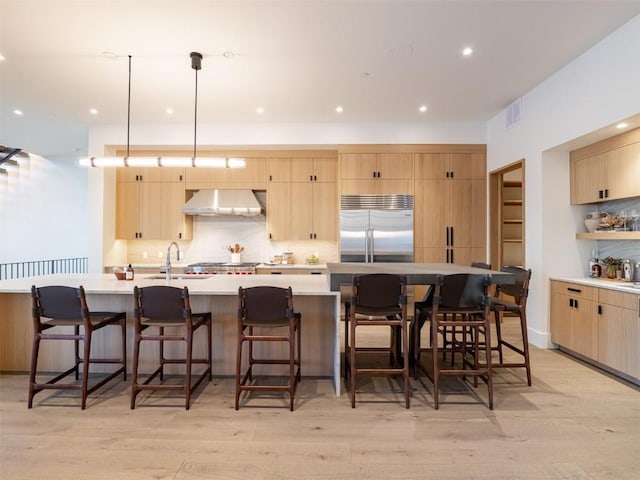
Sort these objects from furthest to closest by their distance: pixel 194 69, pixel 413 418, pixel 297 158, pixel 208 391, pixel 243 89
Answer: pixel 297 158
pixel 243 89
pixel 194 69
pixel 208 391
pixel 413 418

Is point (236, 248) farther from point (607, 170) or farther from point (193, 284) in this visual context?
point (607, 170)

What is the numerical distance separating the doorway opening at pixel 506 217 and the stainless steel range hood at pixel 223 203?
3703mm

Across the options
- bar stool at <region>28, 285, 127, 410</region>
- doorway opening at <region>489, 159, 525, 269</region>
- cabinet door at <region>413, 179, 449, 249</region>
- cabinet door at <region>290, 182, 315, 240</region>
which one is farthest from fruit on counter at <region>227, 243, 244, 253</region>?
doorway opening at <region>489, 159, 525, 269</region>

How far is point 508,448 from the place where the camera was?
2051 millimetres

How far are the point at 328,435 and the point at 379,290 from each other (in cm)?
104

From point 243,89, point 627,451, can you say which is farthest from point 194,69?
point 627,451

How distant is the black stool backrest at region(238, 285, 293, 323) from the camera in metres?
2.43

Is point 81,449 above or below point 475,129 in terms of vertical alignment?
below

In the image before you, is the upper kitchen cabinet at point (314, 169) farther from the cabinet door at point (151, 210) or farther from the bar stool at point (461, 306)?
the bar stool at point (461, 306)

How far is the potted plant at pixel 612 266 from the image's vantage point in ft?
11.3

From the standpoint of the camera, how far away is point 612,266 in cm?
350

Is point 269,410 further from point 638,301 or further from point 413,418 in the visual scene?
point 638,301

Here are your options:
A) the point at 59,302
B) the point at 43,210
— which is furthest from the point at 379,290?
the point at 43,210

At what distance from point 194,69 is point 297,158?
7.71ft
